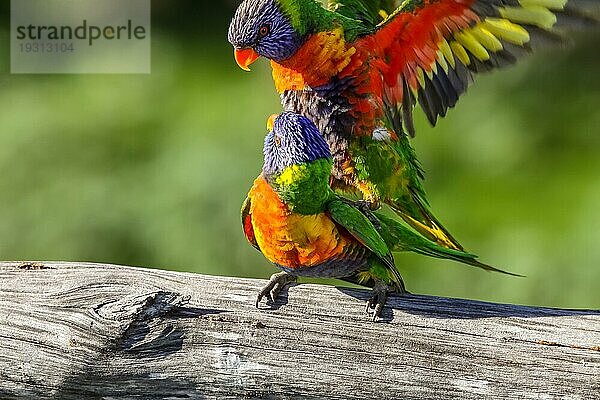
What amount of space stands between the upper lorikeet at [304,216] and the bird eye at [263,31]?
21 centimetres

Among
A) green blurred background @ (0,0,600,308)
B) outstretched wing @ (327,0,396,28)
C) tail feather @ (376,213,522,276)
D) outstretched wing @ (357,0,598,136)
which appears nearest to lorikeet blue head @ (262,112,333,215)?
tail feather @ (376,213,522,276)

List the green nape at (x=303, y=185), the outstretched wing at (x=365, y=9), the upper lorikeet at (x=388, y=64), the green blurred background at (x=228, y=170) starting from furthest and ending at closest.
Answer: the green blurred background at (x=228, y=170), the outstretched wing at (x=365, y=9), the upper lorikeet at (x=388, y=64), the green nape at (x=303, y=185)

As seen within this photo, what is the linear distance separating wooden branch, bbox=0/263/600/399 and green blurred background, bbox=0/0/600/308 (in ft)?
7.75

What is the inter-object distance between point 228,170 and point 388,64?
2.56 meters

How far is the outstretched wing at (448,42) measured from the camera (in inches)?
71.5

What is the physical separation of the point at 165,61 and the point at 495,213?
2.40 metres

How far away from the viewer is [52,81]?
215 inches

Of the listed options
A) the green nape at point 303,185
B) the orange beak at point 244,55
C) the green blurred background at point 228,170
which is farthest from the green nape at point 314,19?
the green blurred background at point 228,170

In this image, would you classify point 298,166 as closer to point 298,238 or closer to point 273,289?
point 298,238

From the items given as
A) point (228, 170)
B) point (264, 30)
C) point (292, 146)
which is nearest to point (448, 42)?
point (264, 30)

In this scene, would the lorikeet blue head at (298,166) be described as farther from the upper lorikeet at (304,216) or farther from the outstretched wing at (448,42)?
the outstretched wing at (448,42)

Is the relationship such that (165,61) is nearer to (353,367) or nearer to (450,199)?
(450,199)

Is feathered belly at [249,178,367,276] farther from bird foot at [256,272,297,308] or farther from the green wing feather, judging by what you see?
bird foot at [256,272,297,308]

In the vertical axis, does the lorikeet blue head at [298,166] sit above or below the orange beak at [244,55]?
below
